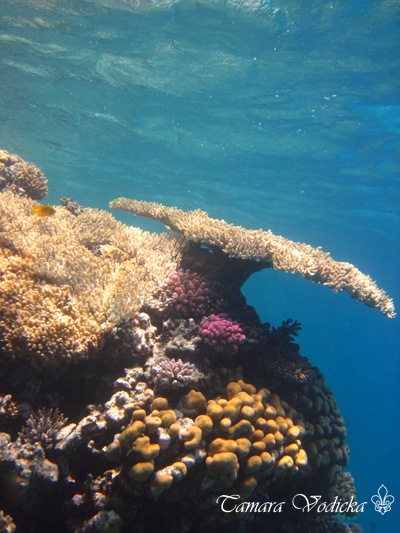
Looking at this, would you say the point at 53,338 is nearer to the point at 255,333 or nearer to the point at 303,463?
the point at 255,333

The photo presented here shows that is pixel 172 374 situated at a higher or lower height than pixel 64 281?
lower

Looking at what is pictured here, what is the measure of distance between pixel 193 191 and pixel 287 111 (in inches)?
719

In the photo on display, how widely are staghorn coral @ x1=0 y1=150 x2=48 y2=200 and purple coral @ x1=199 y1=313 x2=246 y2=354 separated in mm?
6639

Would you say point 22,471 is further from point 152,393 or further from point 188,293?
point 188,293

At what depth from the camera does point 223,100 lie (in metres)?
19.0

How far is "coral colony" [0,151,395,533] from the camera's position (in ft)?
9.60

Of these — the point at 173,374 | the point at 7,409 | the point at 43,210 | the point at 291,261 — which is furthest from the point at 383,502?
the point at 43,210

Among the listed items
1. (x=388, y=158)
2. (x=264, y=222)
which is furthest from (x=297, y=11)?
(x=264, y=222)

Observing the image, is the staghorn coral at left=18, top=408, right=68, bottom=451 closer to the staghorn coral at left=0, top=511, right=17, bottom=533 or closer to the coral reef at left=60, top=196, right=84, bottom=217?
the staghorn coral at left=0, top=511, right=17, bottom=533

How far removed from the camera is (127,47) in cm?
1623

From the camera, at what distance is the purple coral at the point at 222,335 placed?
4.09 meters

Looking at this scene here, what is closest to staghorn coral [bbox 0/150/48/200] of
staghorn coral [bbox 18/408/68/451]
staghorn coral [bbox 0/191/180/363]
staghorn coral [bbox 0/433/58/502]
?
staghorn coral [bbox 0/191/180/363]

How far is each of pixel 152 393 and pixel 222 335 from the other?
132 centimetres

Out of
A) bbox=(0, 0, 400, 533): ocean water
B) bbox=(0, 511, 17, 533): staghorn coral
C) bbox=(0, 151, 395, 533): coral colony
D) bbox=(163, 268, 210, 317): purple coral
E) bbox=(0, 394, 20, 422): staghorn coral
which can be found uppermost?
bbox=(0, 0, 400, 533): ocean water
